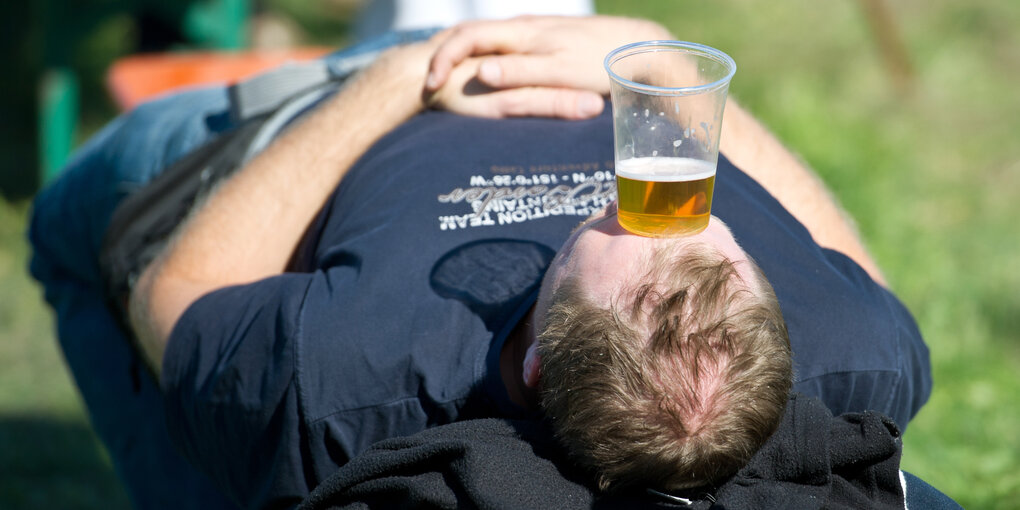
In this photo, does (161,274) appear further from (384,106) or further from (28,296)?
(28,296)

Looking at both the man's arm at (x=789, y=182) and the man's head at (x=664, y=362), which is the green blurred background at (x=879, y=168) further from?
the man's head at (x=664, y=362)

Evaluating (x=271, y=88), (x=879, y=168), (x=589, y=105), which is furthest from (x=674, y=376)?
(x=879, y=168)

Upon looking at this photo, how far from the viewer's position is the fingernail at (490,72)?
94.7 inches

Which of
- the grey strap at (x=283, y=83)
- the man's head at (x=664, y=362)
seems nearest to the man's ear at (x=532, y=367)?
the man's head at (x=664, y=362)

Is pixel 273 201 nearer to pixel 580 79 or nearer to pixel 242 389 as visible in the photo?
pixel 242 389

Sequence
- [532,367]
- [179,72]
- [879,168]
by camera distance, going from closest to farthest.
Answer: [532,367], [179,72], [879,168]

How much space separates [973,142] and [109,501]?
480 centimetres

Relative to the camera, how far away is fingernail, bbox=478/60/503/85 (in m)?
2.40

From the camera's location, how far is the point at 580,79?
245cm

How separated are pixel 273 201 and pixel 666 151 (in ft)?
3.76

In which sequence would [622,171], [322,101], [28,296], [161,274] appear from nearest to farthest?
[622,171], [161,274], [322,101], [28,296]

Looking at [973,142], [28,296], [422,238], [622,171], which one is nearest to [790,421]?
[622,171]

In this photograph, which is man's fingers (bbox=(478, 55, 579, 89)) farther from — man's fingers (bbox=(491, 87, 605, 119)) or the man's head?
the man's head

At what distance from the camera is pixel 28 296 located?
15.0ft
